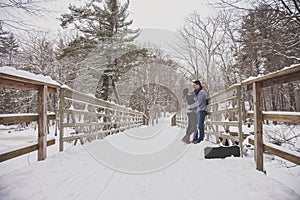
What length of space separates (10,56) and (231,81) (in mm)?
15765

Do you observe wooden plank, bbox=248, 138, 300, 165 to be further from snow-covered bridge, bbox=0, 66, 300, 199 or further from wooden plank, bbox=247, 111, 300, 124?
wooden plank, bbox=247, 111, 300, 124

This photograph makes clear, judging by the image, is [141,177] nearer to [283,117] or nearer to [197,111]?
[283,117]

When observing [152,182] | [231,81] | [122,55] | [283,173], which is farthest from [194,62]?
[152,182]

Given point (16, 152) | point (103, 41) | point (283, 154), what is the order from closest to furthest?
point (283, 154) < point (16, 152) < point (103, 41)

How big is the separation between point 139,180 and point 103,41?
10.1 metres

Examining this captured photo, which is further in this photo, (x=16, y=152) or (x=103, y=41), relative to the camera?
(x=103, y=41)

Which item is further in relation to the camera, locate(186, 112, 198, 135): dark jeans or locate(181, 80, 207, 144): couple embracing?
locate(186, 112, 198, 135): dark jeans

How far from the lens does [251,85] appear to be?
308 cm

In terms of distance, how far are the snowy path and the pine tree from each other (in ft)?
29.2

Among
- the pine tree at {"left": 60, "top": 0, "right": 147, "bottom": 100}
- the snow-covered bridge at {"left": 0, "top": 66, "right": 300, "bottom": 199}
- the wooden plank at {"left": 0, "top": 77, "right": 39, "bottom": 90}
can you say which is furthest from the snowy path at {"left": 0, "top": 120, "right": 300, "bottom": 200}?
the pine tree at {"left": 60, "top": 0, "right": 147, "bottom": 100}

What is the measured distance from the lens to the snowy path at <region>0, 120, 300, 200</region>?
2.07 meters

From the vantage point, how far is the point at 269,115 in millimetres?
2658

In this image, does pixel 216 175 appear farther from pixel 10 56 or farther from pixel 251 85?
pixel 10 56

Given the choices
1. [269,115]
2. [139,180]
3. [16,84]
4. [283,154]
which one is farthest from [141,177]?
[16,84]
